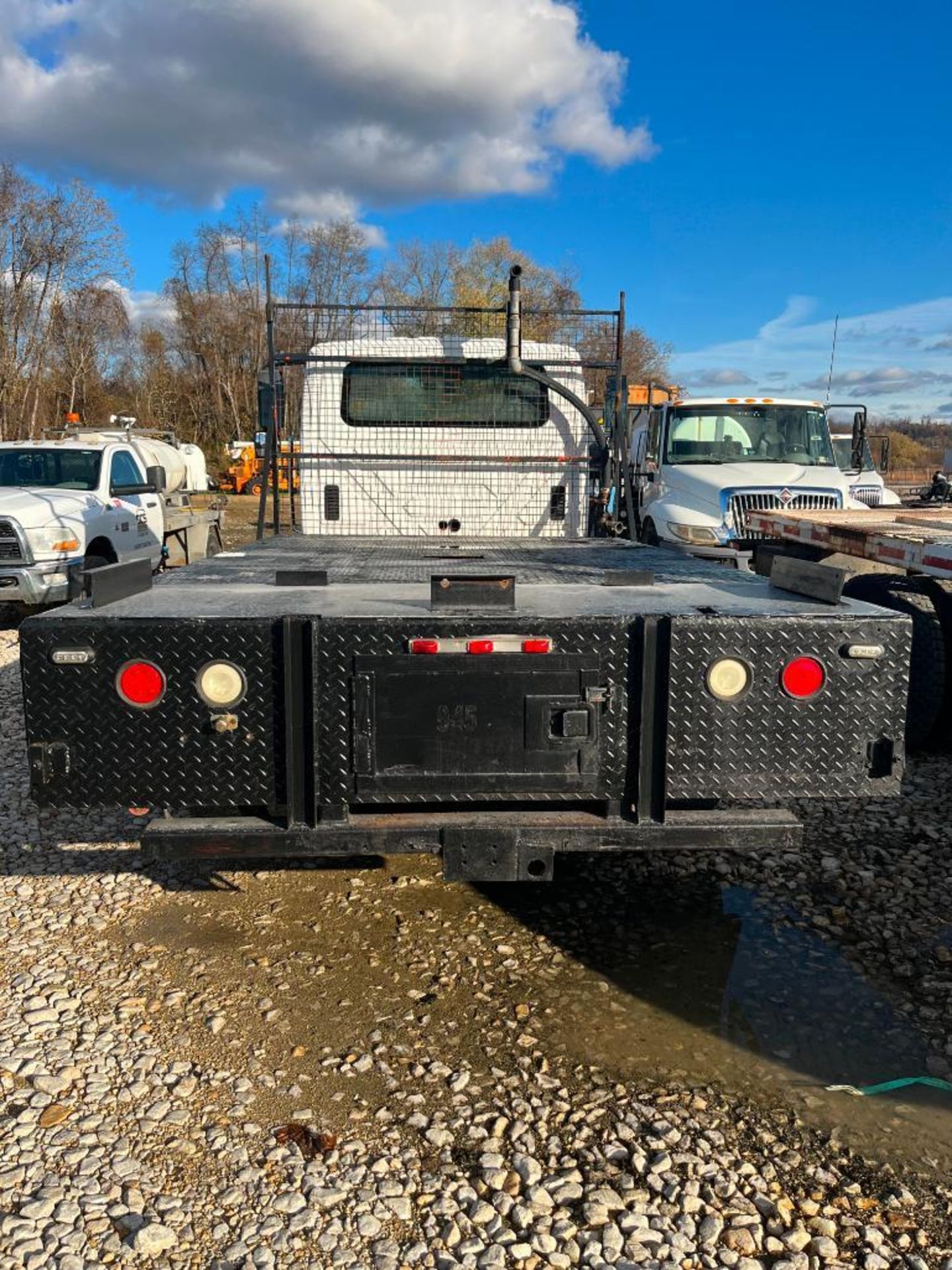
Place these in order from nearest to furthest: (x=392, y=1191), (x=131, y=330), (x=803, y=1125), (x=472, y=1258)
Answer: (x=472, y=1258)
(x=392, y=1191)
(x=803, y=1125)
(x=131, y=330)

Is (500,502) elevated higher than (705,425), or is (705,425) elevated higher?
(705,425)

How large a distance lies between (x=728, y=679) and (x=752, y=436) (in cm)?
824

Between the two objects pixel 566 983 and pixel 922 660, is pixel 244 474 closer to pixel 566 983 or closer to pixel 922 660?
pixel 922 660

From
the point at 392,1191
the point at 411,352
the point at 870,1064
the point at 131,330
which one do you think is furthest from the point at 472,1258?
the point at 131,330

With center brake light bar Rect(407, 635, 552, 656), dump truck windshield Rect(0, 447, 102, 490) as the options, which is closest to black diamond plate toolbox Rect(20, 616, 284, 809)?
center brake light bar Rect(407, 635, 552, 656)

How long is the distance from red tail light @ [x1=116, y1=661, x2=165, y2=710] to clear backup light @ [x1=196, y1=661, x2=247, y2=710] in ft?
0.39

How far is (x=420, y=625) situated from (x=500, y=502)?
3900mm

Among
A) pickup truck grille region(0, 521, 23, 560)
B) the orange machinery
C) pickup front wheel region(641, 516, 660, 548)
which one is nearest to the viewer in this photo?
pickup truck grille region(0, 521, 23, 560)

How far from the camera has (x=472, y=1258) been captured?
7.46ft

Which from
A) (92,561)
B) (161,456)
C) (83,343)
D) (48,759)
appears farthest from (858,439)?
(83,343)

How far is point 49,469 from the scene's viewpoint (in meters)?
10.5

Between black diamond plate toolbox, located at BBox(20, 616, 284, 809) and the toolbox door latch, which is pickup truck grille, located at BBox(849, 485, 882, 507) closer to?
black diamond plate toolbox, located at BBox(20, 616, 284, 809)

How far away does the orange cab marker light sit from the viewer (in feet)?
9.86

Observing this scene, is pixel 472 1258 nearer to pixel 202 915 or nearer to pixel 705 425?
pixel 202 915
